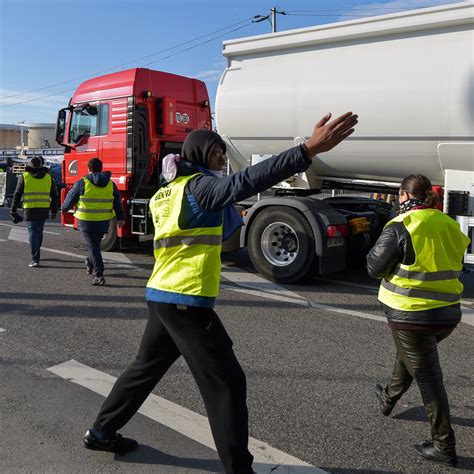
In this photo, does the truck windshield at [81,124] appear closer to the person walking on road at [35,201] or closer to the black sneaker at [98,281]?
the person walking on road at [35,201]

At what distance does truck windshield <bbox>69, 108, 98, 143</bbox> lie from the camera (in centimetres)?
945

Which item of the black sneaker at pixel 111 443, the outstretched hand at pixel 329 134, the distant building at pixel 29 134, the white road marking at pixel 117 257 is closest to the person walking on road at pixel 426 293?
the outstretched hand at pixel 329 134

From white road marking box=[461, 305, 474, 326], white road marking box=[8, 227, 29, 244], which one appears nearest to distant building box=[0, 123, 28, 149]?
white road marking box=[8, 227, 29, 244]

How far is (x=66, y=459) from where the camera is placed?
2814 mm

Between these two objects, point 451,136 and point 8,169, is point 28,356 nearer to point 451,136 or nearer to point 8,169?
point 451,136

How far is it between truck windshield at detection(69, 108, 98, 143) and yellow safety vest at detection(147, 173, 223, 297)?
7.46 metres

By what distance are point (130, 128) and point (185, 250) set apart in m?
6.87

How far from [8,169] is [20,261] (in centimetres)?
1480

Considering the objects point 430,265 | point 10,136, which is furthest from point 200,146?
point 10,136

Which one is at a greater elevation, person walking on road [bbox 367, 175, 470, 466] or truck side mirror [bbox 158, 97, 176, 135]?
truck side mirror [bbox 158, 97, 176, 135]

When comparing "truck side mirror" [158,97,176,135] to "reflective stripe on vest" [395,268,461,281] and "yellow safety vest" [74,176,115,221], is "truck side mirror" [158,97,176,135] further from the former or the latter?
"reflective stripe on vest" [395,268,461,281]

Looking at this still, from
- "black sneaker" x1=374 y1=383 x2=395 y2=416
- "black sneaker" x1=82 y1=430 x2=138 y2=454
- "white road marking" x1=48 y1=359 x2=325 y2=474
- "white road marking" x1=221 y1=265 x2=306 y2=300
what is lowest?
"white road marking" x1=48 y1=359 x2=325 y2=474

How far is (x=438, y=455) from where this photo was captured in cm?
284

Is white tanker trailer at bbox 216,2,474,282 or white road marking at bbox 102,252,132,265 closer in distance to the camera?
white tanker trailer at bbox 216,2,474,282
